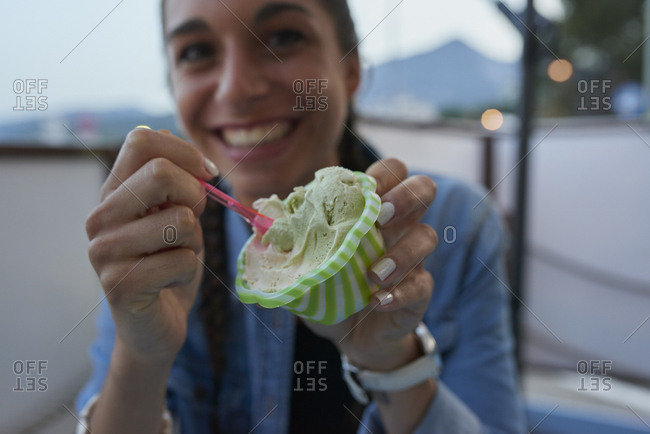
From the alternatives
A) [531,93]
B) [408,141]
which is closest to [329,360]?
[531,93]

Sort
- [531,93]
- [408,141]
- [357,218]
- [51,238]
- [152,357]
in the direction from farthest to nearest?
[408,141] < [531,93] < [51,238] < [152,357] < [357,218]

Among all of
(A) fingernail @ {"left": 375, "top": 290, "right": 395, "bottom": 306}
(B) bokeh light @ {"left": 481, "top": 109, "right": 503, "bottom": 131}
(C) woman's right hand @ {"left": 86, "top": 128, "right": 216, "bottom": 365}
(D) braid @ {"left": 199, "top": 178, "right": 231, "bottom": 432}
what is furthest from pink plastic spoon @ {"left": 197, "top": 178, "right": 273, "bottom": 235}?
(B) bokeh light @ {"left": 481, "top": 109, "right": 503, "bottom": 131}

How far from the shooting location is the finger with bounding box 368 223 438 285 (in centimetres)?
Answer: 44

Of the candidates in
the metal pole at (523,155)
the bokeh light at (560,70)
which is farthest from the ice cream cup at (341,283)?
the bokeh light at (560,70)

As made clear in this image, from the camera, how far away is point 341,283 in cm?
42

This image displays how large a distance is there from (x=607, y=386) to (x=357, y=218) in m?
0.69

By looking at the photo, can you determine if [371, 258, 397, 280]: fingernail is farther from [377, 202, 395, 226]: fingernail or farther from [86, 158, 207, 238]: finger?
[86, 158, 207, 238]: finger

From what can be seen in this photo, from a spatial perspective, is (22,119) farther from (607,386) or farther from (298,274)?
(607,386)

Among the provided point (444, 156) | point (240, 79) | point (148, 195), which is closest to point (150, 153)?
point (148, 195)

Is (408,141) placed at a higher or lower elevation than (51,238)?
higher

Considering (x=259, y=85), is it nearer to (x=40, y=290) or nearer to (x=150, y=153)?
(x=150, y=153)

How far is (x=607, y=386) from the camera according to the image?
83cm

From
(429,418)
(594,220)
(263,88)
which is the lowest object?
(429,418)

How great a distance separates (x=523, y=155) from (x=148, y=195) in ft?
3.54
